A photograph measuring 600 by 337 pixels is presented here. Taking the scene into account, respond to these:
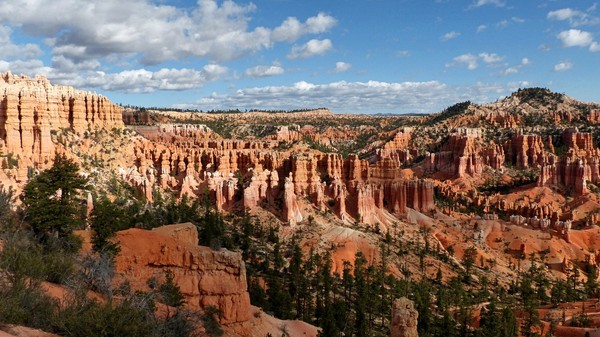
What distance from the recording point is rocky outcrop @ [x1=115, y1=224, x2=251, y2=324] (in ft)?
73.4

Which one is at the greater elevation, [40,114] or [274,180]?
[40,114]

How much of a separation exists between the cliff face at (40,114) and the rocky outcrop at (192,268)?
24987mm

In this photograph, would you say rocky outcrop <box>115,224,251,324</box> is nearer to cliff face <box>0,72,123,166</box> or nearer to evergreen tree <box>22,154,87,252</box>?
evergreen tree <box>22,154,87,252</box>

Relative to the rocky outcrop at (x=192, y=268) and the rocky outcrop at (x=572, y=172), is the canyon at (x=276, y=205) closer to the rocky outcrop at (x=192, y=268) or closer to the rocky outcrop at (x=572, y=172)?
the rocky outcrop at (x=192, y=268)

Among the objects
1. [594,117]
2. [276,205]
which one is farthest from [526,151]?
[276,205]

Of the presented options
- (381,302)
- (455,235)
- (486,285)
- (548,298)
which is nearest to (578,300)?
(548,298)

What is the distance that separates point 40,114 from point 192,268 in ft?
102

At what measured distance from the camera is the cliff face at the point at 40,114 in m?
43.8

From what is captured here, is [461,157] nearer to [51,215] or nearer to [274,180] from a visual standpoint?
[274,180]

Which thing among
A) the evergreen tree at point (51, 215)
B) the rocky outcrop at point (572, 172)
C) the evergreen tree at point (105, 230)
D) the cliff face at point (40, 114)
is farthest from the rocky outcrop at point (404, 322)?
the rocky outcrop at point (572, 172)

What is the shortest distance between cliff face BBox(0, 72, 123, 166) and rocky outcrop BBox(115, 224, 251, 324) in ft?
82.0

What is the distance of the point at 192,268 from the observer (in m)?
23.3

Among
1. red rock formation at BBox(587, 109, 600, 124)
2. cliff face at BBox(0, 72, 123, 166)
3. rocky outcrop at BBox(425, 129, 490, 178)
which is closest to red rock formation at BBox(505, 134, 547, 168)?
rocky outcrop at BBox(425, 129, 490, 178)

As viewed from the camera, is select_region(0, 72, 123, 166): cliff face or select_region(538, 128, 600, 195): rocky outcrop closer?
select_region(0, 72, 123, 166): cliff face
